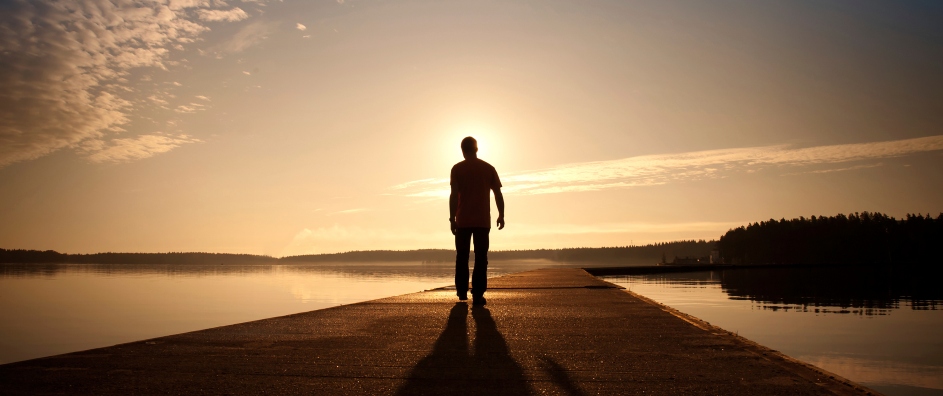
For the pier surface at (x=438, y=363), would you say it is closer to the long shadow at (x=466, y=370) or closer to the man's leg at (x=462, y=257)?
the long shadow at (x=466, y=370)

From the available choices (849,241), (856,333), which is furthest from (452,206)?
(849,241)

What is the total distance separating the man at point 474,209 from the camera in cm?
843

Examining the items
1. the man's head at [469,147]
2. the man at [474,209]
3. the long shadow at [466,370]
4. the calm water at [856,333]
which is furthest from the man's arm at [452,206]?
Answer: the calm water at [856,333]

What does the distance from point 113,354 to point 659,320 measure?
15.1ft

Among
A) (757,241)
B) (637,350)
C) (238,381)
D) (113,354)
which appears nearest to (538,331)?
(637,350)

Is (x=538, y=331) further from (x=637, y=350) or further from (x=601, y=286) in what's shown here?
(x=601, y=286)

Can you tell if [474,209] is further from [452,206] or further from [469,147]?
[469,147]

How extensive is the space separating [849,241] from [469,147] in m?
137

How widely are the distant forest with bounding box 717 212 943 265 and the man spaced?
128m

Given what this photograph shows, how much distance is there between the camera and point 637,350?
4316 millimetres

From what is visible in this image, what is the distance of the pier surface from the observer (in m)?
3.13

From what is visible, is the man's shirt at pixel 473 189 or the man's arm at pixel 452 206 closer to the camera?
the man's shirt at pixel 473 189

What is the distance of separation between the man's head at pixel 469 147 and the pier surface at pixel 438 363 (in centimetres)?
322

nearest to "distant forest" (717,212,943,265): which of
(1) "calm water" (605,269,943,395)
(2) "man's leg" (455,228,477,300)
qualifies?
(1) "calm water" (605,269,943,395)
